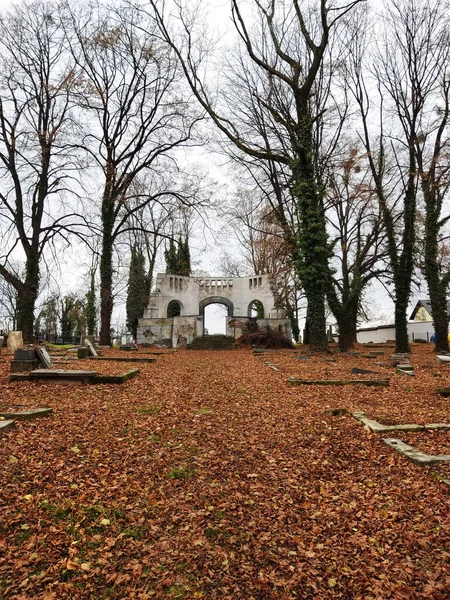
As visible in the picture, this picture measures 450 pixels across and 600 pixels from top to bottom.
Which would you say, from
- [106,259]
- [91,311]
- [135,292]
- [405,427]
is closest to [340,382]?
[405,427]

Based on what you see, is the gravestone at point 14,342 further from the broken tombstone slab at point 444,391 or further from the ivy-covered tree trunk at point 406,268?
Result: the ivy-covered tree trunk at point 406,268

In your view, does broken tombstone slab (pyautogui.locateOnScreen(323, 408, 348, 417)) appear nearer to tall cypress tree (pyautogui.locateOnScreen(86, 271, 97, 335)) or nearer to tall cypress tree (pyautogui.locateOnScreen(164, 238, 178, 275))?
tall cypress tree (pyautogui.locateOnScreen(164, 238, 178, 275))

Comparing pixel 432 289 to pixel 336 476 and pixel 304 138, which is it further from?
pixel 336 476

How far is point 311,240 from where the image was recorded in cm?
1417

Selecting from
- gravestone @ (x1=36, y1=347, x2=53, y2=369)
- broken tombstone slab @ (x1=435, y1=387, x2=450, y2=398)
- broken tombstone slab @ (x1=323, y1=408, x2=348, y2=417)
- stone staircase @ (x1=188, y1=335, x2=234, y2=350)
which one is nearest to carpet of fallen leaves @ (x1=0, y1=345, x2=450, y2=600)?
broken tombstone slab @ (x1=323, y1=408, x2=348, y2=417)

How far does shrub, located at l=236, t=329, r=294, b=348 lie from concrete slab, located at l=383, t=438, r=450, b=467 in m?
16.6

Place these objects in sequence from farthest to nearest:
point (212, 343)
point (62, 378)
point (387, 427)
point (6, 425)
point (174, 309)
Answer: point (174, 309) < point (212, 343) < point (62, 378) < point (387, 427) < point (6, 425)

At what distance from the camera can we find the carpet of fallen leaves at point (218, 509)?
6.92ft

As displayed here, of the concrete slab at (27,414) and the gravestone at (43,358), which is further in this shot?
the gravestone at (43,358)

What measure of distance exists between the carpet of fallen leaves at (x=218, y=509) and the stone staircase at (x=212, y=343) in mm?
16138

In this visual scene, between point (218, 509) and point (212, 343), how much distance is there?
748 inches

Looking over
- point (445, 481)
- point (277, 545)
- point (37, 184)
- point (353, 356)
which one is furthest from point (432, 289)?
point (37, 184)

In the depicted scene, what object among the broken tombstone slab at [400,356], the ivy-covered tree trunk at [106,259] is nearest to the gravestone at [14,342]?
the ivy-covered tree trunk at [106,259]

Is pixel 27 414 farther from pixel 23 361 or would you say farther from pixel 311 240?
pixel 311 240
